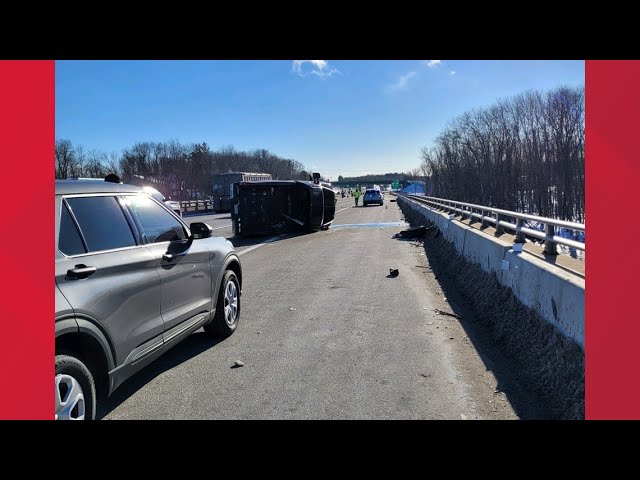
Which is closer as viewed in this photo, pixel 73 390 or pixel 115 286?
pixel 73 390

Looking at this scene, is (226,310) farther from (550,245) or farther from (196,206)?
(196,206)

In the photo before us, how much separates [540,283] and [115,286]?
4285 mm

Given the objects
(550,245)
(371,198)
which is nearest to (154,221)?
(550,245)

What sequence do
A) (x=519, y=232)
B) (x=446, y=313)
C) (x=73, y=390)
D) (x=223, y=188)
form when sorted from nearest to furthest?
1. (x=73, y=390)
2. (x=446, y=313)
3. (x=519, y=232)
4. (x=223, y=188)

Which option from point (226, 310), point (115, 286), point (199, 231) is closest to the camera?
point (115, 286)

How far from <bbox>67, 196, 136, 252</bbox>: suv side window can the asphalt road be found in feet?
4.73

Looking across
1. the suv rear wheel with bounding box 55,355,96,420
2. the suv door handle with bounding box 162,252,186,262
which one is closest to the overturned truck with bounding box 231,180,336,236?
the suv door handle with bounding box 162,252,186,262

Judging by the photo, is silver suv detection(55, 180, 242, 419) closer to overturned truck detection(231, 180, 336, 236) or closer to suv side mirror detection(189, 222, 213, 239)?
suv side mirror detection(189, 222, 213, 239)

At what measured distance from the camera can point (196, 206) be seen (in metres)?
49.1

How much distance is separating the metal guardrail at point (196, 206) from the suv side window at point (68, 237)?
44953 millimetres

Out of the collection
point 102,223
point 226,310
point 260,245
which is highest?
point 102,223

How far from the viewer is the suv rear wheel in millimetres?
2822
